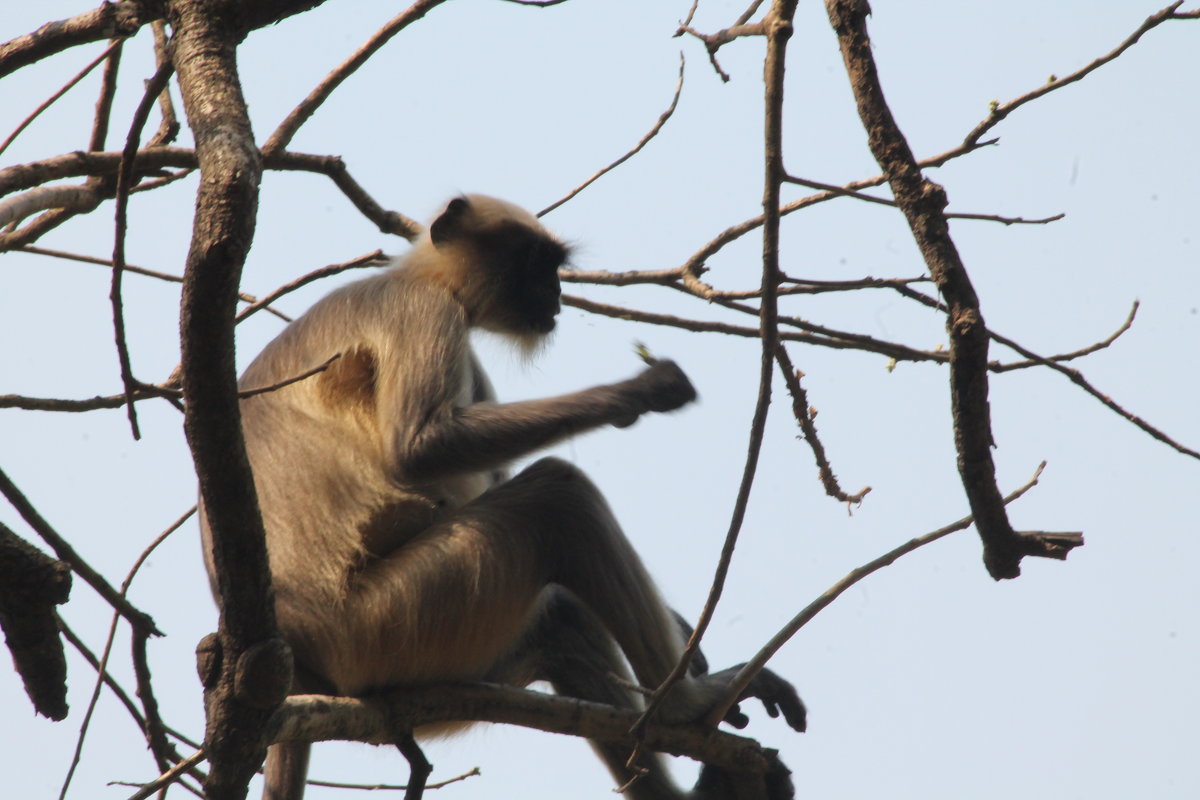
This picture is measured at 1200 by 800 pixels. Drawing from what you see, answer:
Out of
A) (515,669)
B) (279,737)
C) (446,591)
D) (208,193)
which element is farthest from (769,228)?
(515,669)

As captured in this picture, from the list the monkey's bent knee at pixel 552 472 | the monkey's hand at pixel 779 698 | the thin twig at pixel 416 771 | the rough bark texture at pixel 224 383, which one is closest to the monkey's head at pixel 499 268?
the monkey's bent knee at pixel 552 472

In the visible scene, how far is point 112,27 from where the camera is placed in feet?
11.4

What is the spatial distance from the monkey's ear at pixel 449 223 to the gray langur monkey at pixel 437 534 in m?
0.68

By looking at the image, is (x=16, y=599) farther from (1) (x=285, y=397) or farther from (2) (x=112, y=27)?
(1) (x=285, y=397)

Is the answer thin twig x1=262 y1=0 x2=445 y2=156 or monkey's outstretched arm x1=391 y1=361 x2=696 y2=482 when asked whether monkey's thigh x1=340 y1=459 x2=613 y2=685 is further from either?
thin twig x1=262 y1=0 x2=445 y2=156

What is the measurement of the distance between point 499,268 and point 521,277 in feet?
0.38

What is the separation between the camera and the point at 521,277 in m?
5.98

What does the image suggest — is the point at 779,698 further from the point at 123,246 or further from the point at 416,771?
the point at 123,246

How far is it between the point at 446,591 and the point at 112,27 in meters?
2.17

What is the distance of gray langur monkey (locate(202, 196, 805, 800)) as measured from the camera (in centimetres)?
439

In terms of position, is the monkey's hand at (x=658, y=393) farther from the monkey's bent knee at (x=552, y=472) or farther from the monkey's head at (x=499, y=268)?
the monkey's head at (x=499, y=268)

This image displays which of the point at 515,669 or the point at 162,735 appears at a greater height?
the point at 515,669

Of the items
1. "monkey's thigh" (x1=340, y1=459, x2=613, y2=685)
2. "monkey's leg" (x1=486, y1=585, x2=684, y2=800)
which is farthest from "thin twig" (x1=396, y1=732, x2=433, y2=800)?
"monkey's leg" (x1=486, y1=585, x2=684, y2=800)

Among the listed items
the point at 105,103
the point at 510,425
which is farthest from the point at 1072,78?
the point at 105,103
